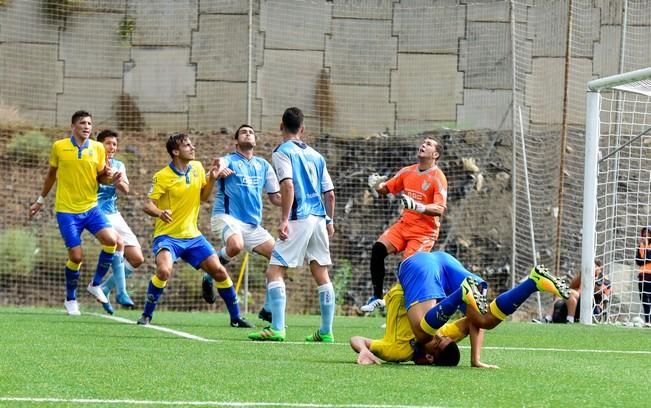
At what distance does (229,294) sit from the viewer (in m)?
12.1

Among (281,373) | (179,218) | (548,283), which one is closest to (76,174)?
(179,218)

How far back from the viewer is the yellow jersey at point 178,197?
1179cm

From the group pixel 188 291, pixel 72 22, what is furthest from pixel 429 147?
pixel 72 22

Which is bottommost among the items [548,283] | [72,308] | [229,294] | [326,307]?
[72,308]

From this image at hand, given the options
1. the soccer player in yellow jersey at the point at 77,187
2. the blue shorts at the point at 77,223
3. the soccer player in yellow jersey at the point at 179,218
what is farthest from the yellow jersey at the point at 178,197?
the blue shorts at the point at 77,223

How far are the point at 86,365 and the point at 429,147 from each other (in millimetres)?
5432

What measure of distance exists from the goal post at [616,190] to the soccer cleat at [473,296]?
A: 6437 mm

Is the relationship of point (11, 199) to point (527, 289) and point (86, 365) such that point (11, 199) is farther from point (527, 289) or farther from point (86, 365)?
point (527, 289)

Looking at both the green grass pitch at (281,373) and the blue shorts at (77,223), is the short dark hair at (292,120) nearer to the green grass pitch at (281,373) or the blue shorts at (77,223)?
the green grass pitch at (281,373)

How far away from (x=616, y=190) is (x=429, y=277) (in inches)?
319

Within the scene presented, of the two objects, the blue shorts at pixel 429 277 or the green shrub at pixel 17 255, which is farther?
the green shrub at pixel 17 255

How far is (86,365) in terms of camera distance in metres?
7.47

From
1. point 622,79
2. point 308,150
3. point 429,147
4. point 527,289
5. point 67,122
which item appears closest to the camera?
point 527,289

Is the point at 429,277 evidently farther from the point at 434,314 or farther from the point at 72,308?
the point at 72,308
